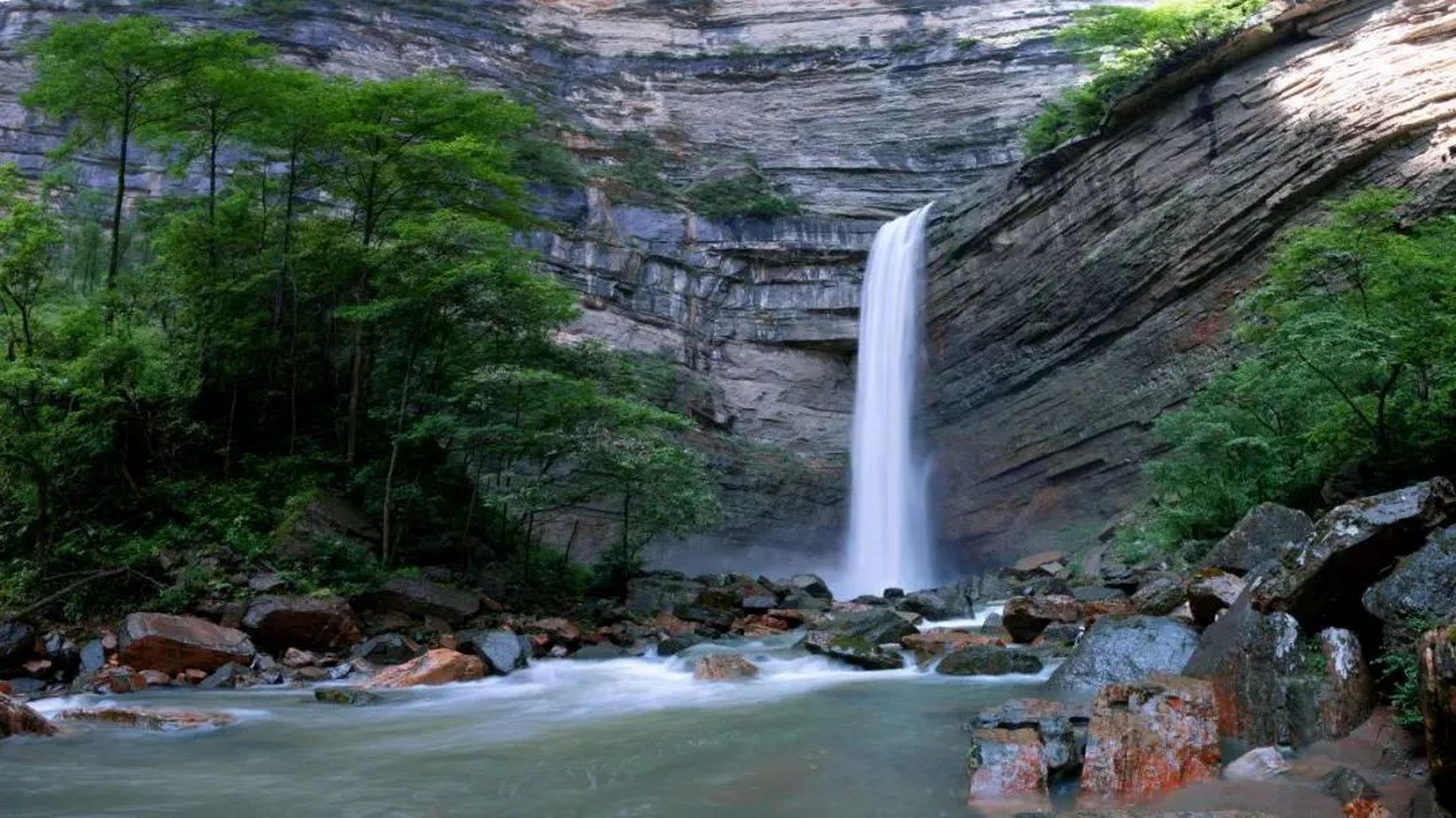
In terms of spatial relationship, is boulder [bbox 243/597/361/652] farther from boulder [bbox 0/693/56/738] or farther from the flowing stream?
boulder [bbox 0/693/56/738]

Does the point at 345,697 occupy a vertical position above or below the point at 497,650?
below

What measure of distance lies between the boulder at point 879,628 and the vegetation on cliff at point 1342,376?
4.90 m

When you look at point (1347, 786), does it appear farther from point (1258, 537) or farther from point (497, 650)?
point (497, 650)

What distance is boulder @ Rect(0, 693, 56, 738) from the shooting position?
24.9ft

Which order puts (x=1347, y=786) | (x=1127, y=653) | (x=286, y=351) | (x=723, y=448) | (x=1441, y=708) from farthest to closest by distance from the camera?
(x=723, y=448), (x=286, y=351), (x=1127, y=653), (x=1347, y=786), (x=1441, y=708)

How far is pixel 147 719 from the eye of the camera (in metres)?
8.28

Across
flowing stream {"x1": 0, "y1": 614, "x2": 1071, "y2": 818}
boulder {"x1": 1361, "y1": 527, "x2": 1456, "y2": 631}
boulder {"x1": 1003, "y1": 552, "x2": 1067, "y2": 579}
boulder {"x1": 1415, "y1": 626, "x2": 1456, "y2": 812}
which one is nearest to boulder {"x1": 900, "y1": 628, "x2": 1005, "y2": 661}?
flowing stream {"x1": 0, "y1": 614, "x2": 1071, "y2": 818}

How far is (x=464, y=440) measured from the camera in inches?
647

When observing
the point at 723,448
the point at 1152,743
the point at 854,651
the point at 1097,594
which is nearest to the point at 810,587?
the point at 1097,594

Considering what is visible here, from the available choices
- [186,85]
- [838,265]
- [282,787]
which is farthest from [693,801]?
[838,265]

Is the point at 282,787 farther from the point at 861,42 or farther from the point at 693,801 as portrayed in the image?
the point at 861,42

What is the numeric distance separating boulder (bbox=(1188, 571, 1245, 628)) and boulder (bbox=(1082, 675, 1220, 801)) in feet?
7.76

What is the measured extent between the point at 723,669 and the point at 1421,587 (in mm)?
7468

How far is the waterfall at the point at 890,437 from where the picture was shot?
94.9 ft
